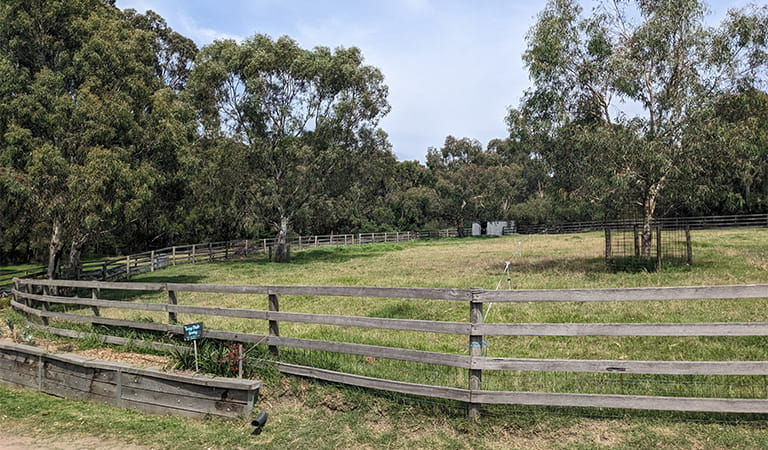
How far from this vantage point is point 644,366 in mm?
4770

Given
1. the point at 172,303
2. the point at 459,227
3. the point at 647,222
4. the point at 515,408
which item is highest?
the point at 647,222

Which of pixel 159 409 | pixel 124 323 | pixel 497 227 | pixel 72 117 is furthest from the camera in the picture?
pixel 497 227

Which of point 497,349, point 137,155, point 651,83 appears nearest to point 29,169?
point 137,155

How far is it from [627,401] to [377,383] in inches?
100

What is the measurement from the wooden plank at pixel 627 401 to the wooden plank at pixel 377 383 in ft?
0.80

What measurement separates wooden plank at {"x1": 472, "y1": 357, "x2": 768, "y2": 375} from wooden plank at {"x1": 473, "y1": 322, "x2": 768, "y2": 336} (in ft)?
0.91

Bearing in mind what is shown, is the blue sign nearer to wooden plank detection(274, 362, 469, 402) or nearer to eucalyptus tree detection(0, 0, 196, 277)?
wooden plank detection(274, 362, 469, 402)

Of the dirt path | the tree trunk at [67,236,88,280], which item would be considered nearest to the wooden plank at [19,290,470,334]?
the dirt path

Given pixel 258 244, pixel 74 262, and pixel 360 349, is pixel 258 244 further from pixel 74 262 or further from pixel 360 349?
pixel 360 349

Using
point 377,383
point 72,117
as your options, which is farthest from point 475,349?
point 72,117

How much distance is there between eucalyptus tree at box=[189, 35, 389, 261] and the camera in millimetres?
30734

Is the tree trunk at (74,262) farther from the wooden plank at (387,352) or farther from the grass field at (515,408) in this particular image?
the wooden plank at (387,352)

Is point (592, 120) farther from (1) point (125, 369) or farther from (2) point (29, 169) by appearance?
(2) point (29, 169)

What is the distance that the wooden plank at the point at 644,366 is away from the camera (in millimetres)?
4656
